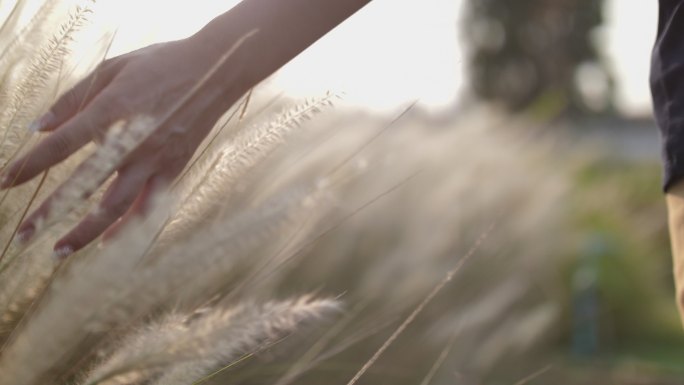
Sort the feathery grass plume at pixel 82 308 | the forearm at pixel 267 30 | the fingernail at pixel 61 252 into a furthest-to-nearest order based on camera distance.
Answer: the forearm at pixel 267 30, the fingernail at pixel 61 252, the feathery grass plume at pixel 82 308

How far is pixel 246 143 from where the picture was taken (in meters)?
0.71

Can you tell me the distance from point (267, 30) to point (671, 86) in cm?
47

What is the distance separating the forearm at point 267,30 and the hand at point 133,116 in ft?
0.05

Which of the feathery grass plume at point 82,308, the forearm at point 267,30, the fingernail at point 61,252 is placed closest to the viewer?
the feathery grass plume at point 82,308

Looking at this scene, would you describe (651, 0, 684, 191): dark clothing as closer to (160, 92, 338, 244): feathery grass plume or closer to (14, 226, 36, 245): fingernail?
(160, 92, 338, 244): feathery grass plume

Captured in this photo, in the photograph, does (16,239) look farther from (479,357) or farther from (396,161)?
(396,161)

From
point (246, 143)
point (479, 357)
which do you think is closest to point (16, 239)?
point (246, 143)

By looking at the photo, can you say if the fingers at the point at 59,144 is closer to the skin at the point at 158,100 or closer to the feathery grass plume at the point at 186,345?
the skin at the point at 158,100

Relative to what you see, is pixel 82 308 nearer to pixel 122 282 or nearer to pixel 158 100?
pixel 122 282

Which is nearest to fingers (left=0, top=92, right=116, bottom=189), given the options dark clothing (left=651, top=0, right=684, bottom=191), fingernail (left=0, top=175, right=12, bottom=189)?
fingernail (left=0, top=175, right=12, bottom=189)

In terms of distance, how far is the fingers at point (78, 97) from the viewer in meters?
0.71

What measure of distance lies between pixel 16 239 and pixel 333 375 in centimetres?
54

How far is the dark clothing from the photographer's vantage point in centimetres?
100

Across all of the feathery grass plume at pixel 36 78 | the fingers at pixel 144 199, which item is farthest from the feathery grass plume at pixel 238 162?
the feathery grass plume at pixel 36 78
